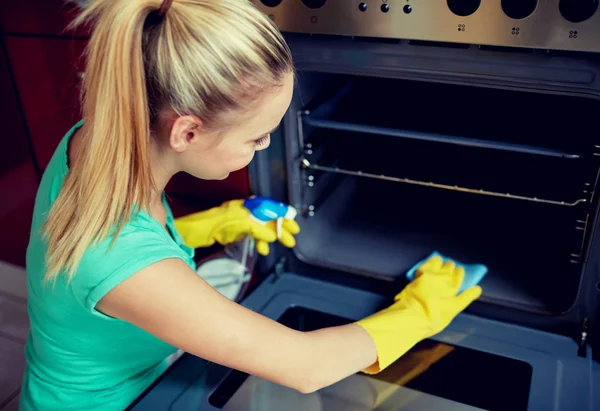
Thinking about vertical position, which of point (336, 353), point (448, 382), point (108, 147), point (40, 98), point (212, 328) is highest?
point (108, 147)

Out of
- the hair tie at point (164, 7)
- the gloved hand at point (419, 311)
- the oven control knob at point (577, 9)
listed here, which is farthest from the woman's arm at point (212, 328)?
the oven control knob at point (577, 9)

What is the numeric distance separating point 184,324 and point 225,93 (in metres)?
0.31

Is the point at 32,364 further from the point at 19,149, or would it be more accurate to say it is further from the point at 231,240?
the point at 19,149

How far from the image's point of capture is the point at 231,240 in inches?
51.6

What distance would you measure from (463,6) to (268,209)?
21.5 inches

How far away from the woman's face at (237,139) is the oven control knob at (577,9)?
38cm

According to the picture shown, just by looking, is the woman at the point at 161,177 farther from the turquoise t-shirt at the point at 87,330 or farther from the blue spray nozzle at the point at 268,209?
the blue spray nozzle at the point at 268,209

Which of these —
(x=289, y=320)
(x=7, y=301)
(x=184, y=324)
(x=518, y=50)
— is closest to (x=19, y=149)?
(x=7, y=301)

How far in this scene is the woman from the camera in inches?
29.3

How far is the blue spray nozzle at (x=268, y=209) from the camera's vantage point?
3.96 ft

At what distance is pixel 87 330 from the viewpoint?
973 millimetres

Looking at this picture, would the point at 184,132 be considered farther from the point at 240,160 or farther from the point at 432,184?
the point at 432,184

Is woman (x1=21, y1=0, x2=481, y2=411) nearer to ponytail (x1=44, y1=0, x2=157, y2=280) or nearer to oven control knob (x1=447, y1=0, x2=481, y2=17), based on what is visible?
ponytail (x1=44, y1=0, x2=157, y2=280)

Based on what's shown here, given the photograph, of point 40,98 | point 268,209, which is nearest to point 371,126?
point 268,209
